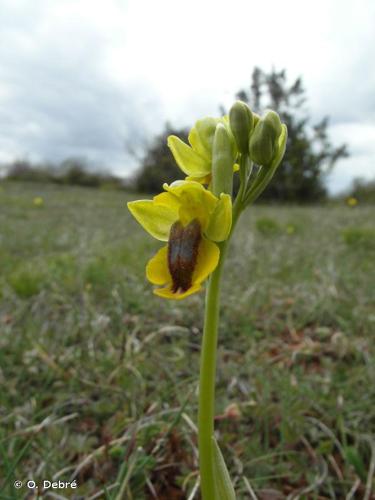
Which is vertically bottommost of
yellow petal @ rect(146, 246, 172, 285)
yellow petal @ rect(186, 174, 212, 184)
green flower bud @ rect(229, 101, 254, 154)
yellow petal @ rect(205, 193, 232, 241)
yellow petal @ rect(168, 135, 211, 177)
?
yellow petal @ rect(146, 246, 172, 285)

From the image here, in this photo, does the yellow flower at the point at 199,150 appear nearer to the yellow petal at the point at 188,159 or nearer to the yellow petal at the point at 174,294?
the yellow petal at the point at 188,159

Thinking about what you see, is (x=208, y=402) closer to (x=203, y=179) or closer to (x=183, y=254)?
(x=183, y=254)

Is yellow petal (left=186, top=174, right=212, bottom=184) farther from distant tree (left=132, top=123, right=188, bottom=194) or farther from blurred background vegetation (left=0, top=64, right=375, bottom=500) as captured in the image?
distant tree (left=132, top=123, right=188, bottom=194)

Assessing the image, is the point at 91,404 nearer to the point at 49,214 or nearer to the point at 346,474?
the point at 346,474

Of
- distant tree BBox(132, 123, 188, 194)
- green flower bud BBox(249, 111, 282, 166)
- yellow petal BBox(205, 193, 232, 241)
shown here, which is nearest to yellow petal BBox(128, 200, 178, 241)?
yellow petal BBox(205, 193, 232, 241)

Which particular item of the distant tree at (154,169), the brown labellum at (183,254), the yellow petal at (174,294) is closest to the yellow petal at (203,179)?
the brown labellum at (183,254)

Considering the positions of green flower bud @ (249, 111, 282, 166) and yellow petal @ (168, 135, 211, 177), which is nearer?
green flower bud @ (249, 111, 282, 166)

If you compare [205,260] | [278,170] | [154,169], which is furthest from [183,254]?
[154,169]

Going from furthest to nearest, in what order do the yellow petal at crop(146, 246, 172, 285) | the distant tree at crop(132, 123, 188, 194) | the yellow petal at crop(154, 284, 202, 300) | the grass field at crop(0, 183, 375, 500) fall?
the distant tree at crop(132, 123, 188, 194)
the grass field at crop(0, 183, 375, 500)
the yellow petal at crop(146, 246, 172, 285)
the yellow petal at crop(154, 284, 202, 300)

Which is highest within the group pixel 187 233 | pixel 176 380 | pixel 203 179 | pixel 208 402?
pixel 203 179
